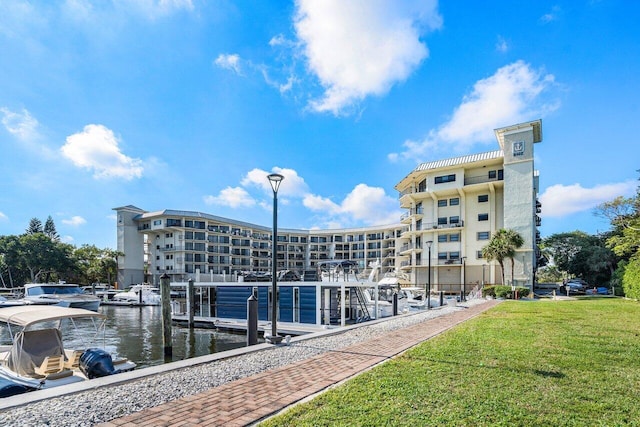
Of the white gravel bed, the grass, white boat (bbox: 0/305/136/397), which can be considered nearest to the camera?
the grass

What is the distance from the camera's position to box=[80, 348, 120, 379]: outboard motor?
8492 mm

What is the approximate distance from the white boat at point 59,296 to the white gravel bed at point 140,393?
2782 cm

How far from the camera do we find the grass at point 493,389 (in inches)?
174

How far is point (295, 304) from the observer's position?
17.8 m

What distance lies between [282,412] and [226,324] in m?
16.1

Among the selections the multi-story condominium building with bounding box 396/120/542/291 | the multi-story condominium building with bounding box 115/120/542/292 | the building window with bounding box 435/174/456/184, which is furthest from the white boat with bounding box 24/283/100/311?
the building window with bounding box 435/174/456/184

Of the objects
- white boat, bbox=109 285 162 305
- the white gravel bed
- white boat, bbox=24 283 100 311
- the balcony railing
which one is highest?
the balcony railing

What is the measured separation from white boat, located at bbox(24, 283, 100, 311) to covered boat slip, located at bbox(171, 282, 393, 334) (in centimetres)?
1229

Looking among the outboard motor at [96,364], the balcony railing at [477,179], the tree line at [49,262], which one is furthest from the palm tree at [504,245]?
the tree line at [49,262]

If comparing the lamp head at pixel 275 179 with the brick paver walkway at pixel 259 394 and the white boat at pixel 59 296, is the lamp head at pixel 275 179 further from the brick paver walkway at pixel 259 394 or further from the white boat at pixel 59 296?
the white boat at pixel 59 296

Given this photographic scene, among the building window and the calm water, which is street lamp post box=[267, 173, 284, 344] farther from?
the building window

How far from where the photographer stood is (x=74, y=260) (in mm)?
59594

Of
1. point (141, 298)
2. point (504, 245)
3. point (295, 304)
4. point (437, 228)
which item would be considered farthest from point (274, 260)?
point (437, 228)

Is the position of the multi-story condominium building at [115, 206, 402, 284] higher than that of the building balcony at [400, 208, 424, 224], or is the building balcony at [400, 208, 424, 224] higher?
the building balcony at [400, 208, 424, 224]
